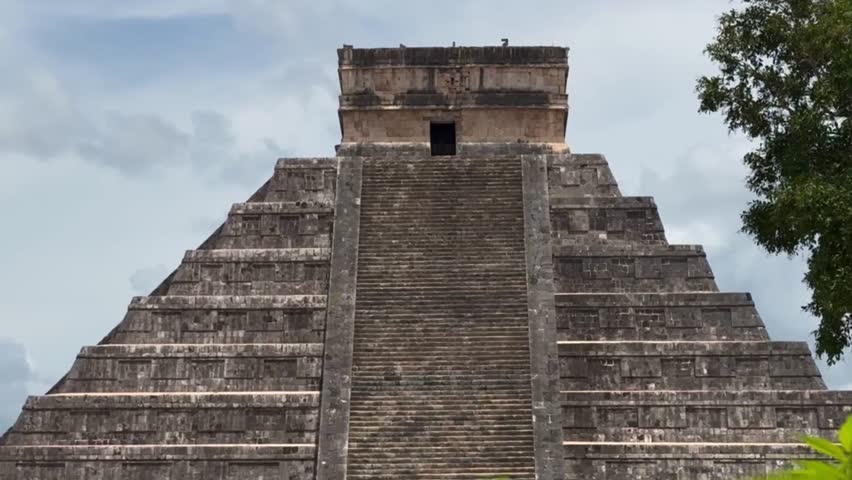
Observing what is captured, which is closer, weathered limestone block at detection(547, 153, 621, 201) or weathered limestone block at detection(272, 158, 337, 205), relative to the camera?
weathered limestone block at detection(547, 153, 621, 201)

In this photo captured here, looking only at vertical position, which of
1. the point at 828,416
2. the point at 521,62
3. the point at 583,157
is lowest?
the point at 828,416

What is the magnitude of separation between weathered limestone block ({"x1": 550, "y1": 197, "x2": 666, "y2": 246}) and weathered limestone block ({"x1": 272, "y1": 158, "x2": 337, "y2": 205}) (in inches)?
136

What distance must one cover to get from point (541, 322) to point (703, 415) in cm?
241

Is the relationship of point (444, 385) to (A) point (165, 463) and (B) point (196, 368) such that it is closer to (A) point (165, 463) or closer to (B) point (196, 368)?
(B) point (196, 368)

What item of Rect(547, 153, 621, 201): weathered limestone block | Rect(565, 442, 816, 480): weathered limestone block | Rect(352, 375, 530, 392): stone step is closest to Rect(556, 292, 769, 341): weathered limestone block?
Rect(352, 375, 530, 392): stone step

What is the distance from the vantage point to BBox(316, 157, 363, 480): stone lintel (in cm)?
1466

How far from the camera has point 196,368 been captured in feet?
52.3

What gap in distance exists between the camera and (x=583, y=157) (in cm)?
1817

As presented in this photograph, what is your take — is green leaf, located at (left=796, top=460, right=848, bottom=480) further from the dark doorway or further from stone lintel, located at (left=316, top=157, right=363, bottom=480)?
the dark doorway

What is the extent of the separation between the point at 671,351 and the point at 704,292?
122 cm

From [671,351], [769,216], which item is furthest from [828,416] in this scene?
[769,216]

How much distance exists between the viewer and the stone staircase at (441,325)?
1451cm

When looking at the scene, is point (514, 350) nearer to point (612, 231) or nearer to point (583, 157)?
point (612, 231)

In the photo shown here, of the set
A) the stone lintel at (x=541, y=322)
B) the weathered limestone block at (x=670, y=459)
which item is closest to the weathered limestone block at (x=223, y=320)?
the stone lintel at (x=541, y=322)
